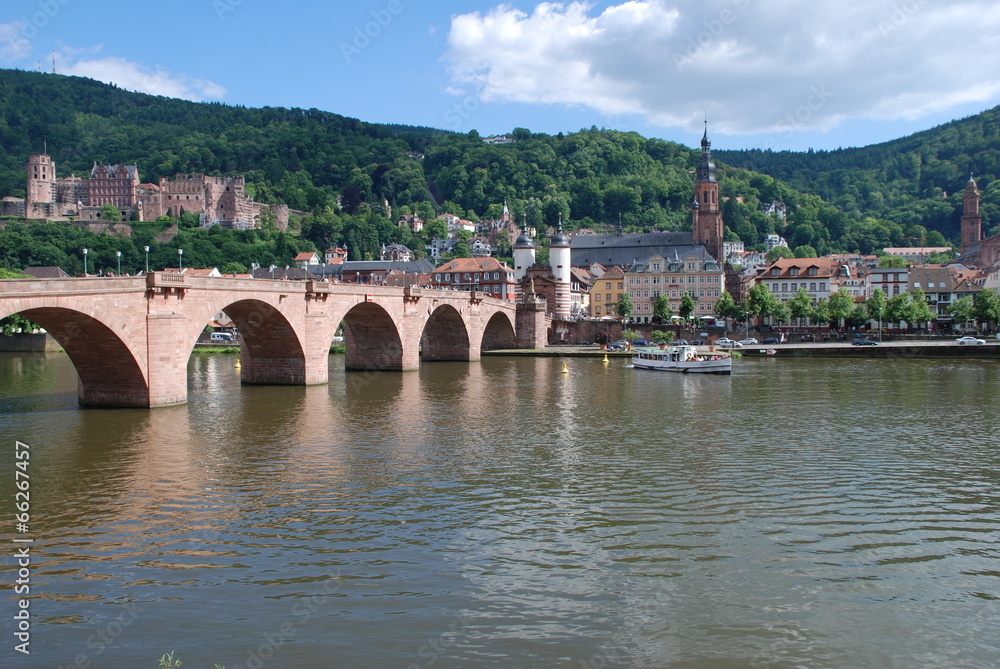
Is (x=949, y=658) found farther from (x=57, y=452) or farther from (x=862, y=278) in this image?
(x=862, y=278)

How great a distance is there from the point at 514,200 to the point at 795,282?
99822 millimetres

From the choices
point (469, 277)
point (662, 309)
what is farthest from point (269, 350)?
→ point (469, 277)

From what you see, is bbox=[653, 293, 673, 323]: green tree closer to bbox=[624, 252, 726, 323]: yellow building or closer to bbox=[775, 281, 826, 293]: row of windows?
bbox=[624, 252, 726, 323]: yellow building

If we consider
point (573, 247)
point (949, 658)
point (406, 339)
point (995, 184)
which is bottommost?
point (949, 658)

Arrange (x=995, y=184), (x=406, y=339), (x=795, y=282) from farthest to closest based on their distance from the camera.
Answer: (x=995, y=184)
(x=795, y=282)
(x=406, y=339)

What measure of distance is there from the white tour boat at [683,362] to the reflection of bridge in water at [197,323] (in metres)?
14.2

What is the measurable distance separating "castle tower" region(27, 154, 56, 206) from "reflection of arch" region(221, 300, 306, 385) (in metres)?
136

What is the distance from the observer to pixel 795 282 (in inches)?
3878

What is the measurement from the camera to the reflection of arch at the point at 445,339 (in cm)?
6638

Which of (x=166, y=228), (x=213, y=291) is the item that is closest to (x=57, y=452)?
(x=213, y=291)

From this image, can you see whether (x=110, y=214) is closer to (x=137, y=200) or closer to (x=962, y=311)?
(x=137, y=200)

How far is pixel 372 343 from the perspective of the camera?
5575cm

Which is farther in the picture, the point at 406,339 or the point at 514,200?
the point at 514,200

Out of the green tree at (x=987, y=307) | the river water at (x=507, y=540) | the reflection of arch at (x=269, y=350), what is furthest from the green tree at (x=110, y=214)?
the green tree at (x=987, y=307)
